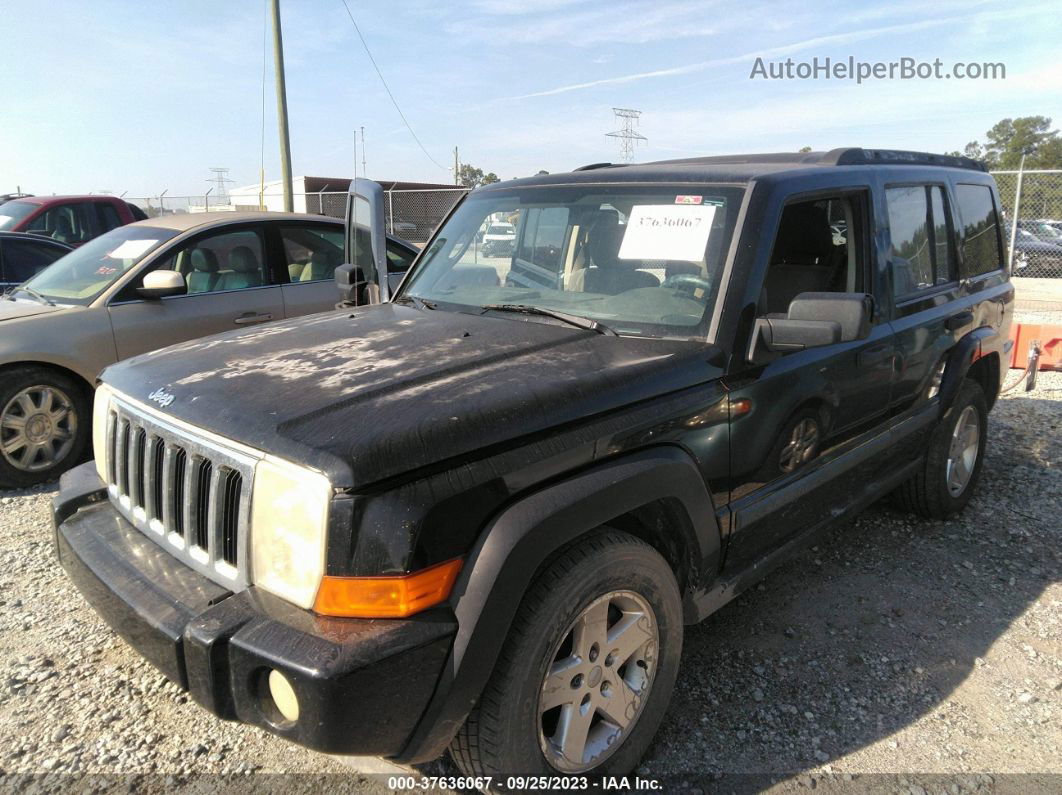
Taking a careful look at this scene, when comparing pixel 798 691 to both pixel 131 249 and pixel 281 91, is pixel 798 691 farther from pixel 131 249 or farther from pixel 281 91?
pixel 281 91

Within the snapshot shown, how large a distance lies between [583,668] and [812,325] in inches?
50.9

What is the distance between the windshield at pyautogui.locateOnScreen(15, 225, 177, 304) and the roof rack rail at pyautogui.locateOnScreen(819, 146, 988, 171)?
448 cm

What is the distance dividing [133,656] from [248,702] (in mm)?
1488

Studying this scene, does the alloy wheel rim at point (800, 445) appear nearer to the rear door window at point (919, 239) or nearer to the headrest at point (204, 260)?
the rear door window at point (919, 239)

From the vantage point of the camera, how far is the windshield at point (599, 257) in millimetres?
2734

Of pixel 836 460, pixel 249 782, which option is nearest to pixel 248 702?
pixel 249 782

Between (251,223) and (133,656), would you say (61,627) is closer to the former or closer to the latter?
(133,656)

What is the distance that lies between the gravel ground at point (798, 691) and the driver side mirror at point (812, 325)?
126 centimetres

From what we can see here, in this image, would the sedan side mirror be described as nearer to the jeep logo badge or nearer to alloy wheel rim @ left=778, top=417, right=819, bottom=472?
the jeep logo badge

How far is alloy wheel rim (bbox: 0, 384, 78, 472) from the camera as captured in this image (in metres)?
4.70

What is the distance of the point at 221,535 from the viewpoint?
2014 millimetres

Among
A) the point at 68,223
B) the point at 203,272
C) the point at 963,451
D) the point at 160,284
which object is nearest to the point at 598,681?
the point at 963,451

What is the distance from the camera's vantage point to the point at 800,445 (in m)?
2.86

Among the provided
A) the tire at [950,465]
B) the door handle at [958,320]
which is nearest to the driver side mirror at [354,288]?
the door handle at [958,320]
